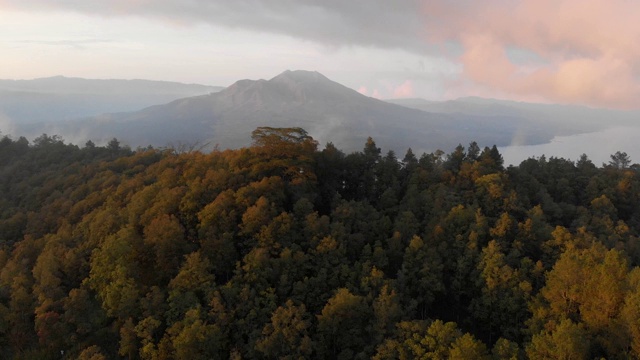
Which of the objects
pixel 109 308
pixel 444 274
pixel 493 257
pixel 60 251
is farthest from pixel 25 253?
pixel 493 257

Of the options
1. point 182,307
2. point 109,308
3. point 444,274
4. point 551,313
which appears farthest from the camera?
point 444,274

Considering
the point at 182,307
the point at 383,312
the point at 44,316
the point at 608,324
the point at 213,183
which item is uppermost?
the point at 213,183

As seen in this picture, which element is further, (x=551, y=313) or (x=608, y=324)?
(x=551, y=313)

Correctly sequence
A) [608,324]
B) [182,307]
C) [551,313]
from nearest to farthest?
[608,324]
[551,313]
[182,307]

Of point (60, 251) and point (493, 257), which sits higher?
point (493, 257)

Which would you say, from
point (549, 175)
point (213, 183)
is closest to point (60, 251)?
point (213, 183)

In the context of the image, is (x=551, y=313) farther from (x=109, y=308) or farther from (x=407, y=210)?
(x=109, y=308)
